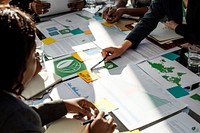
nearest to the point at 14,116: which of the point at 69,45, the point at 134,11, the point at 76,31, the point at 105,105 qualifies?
the point at 105,105

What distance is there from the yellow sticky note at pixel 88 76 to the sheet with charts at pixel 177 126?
0.37m

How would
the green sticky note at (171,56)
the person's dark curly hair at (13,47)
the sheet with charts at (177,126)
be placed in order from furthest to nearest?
1. the green sticky note at (171,56)
2. the sheet with charts at (177,126)
3. the person's dark curly hair at (13,47)

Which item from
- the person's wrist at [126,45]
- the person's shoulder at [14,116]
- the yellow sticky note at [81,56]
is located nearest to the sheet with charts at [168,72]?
the person's wrist at [126,45]

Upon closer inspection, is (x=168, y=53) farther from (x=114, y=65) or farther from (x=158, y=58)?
(x=114, y=65)

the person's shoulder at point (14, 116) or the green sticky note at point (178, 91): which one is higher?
the person's shoulder at point (14, 116)

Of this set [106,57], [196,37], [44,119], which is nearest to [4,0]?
[106,57]

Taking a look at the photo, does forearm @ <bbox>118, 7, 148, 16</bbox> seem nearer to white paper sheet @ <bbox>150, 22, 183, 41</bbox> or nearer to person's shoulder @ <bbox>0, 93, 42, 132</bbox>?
white paper sheet @ <bbox>150, 22, 183, 41</bbox>

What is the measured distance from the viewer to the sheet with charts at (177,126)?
0.94 meters

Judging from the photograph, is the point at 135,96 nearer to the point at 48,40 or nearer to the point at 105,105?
the point at 105,105

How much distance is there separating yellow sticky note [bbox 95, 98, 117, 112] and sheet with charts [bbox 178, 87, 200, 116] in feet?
0.87

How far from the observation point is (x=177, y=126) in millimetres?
952

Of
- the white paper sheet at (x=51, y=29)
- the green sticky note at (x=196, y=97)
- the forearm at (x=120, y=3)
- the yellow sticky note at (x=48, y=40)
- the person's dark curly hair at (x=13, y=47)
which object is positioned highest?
the person's dark curly hair at (x=13, y=47)

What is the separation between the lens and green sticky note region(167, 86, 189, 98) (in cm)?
111

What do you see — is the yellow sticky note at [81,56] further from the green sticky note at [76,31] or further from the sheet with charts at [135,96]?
the green sticky note at [76,31]
